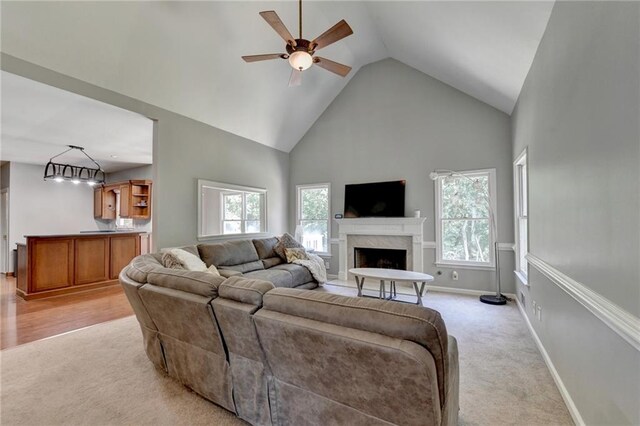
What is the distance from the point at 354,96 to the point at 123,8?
407 centimetres

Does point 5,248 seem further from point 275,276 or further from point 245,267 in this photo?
point 275,276

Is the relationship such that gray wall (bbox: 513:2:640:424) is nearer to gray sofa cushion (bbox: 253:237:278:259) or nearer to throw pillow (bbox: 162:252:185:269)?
throw pillow (bbox: 162:252:185:269)

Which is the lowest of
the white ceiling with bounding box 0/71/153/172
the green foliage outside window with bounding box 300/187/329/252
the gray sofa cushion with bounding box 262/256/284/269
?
the gray sofa cushion with bounding box 262/256/284/269

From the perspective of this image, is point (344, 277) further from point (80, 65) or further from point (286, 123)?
point (80, 65)

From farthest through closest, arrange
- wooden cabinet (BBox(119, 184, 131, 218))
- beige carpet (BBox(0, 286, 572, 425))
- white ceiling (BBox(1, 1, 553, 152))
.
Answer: wooden cabinet (BBox(119, 184, 131, 218))
white ceiling (BBox(1, 1, 553, 152))
beige carpet (BBox(0, 286, 572, 425))

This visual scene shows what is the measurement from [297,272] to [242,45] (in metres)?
3.47

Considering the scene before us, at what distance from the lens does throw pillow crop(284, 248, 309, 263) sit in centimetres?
504

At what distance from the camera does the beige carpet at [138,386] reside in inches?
73.7

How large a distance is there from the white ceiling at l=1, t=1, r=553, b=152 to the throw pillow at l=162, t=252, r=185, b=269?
209 centimetres

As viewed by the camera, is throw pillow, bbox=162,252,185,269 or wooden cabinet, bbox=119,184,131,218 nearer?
throw pillow, bbox=162,252,185,269

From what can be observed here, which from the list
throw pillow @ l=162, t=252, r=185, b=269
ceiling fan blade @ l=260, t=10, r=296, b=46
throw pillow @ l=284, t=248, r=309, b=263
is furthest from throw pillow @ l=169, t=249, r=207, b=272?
ceiling fan blade @ l=260, t=10, r=296, b=46

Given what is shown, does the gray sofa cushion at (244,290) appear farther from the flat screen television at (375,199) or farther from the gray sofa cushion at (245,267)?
the flat screen television at (375,199)

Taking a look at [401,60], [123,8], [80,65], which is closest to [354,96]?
[401,60]

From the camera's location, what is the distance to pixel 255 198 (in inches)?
225
